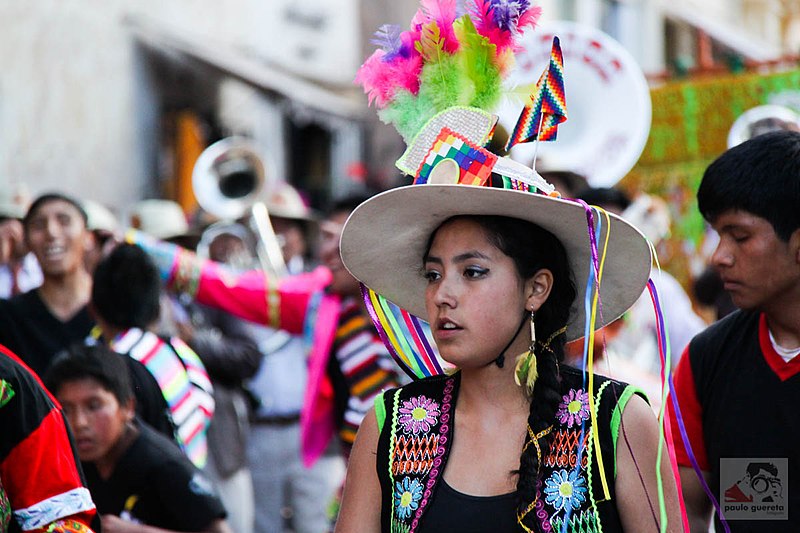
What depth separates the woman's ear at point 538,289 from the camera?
3006mm

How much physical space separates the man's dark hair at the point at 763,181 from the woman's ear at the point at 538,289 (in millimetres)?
671

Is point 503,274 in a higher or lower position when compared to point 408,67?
lower

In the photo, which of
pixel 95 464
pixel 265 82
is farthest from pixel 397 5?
pixel 95 464

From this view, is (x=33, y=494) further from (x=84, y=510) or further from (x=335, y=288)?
(x=335, y=288)

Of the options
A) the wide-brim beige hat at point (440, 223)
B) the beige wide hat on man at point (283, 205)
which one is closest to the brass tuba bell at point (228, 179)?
the beige wide hat on man at point (283, 205)

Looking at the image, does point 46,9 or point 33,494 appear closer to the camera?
point 33,494

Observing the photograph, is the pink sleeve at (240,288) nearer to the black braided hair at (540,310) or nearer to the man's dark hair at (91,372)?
the man's dark hair at (91,372)

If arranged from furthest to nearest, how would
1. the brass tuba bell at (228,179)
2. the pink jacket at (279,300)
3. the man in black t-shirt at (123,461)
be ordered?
1. the brass tuba bell at (228,179)
2. the pink jacket at (279,300)
3. the man in black t-shirt at (123,461)

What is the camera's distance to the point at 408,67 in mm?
3076

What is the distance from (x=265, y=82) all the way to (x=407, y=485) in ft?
47.3

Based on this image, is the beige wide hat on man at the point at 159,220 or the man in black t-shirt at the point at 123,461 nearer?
the man in black t-shirt at the point at 123,461

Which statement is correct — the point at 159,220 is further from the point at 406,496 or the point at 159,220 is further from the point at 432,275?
the point at 406,496

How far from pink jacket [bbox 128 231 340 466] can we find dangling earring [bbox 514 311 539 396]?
8.73ft

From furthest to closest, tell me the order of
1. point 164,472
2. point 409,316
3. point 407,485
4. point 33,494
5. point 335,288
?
point 335,288 → point 164,472 → point 409,316 → point 33,494 → point 407,485
